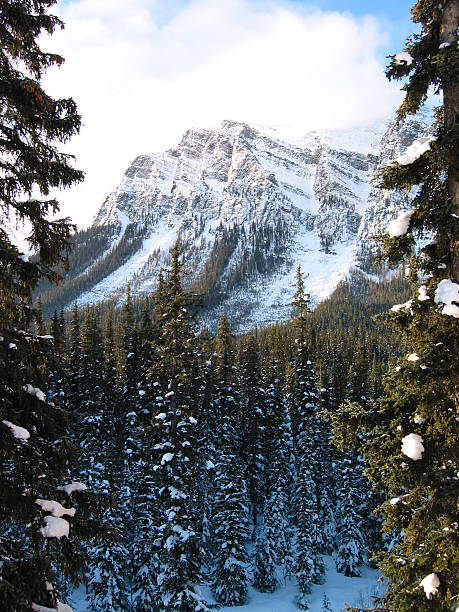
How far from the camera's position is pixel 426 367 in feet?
21.0

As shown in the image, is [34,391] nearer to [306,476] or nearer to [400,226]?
[400,226]

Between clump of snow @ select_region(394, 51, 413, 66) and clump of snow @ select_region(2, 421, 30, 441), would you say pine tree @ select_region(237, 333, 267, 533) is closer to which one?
clump of snow @ select_region(2, 421, 30, 441)

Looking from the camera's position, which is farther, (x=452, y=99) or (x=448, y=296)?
(x=452, y=99)

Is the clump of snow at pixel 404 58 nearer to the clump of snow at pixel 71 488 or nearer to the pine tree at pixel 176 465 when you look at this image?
the clump of snow at pixel 71 488

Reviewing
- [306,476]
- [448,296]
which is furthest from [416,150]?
[306,476]

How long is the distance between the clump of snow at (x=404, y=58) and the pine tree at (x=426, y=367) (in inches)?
0.6

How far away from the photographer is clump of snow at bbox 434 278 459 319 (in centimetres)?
603

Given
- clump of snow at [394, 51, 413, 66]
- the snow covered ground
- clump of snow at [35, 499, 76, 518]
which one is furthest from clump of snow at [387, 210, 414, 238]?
the snow covered ground

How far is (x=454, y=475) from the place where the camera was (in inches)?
256

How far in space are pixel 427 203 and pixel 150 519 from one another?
86.9 ft

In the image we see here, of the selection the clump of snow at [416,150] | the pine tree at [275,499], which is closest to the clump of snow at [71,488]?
the clump of snow at [416,150]

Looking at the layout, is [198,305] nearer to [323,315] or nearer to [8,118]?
[8,118]

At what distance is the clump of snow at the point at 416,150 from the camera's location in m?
6.75

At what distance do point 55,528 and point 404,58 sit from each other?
28.2 ft
